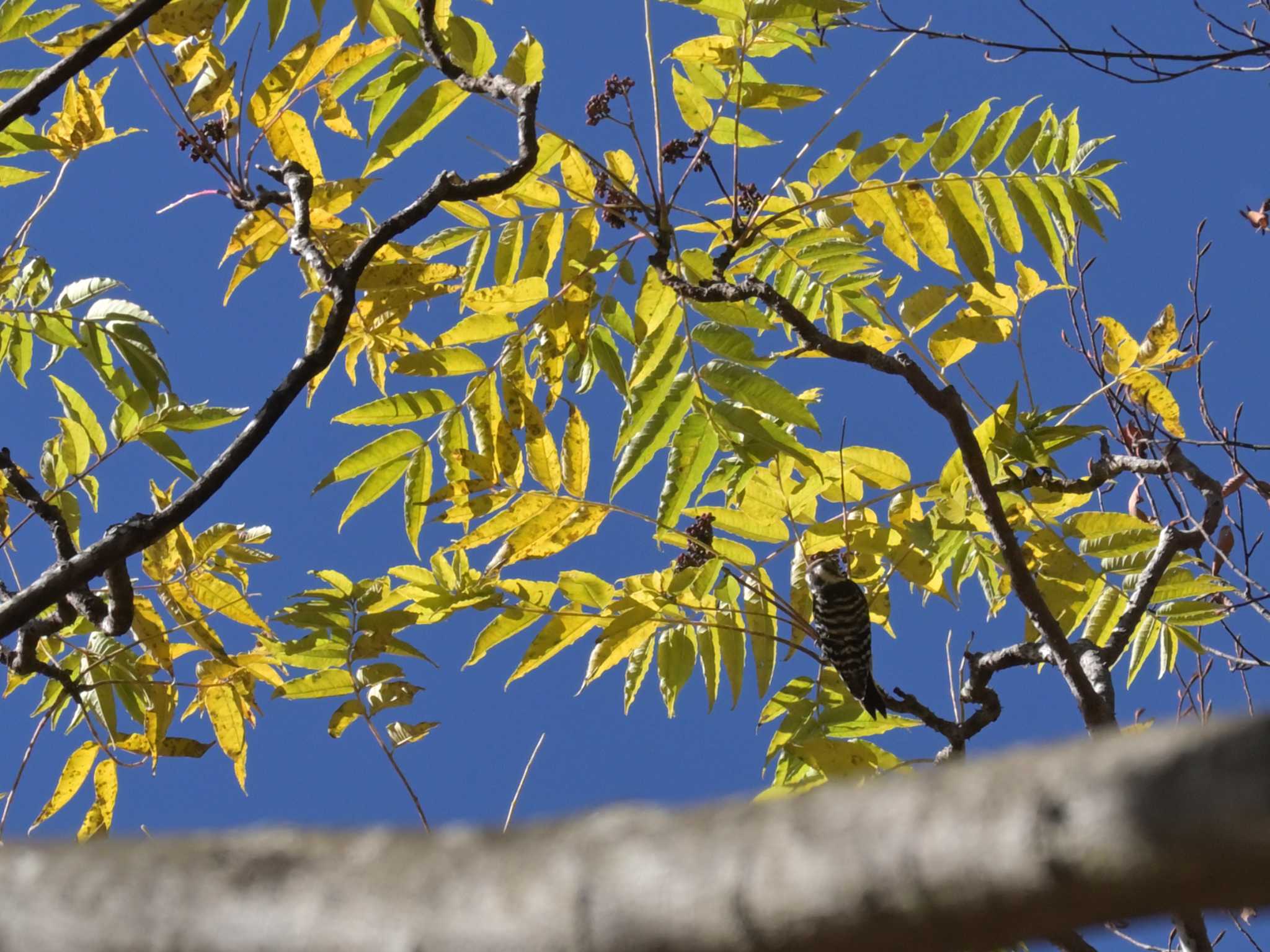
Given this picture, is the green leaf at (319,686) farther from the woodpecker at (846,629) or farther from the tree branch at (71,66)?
the tree branch at (71,66)

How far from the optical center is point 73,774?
3.26m

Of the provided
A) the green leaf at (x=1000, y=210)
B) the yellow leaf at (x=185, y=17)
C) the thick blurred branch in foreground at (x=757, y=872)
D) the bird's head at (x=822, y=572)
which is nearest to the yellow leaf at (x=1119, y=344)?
the green leaf at (x=1000, y=210)

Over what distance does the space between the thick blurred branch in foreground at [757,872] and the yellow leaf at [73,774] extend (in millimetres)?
2873

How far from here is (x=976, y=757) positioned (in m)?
0.59

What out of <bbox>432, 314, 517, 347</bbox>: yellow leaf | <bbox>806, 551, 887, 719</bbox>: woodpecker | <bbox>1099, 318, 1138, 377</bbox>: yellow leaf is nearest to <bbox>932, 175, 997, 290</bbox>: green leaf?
<bbox>1099, 318, 1138, 377</bbox>: yellow leaf

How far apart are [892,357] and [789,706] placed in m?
1.13

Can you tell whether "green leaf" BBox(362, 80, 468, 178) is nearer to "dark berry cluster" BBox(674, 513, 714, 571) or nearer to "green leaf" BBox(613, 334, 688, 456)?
"green leaf" BBox(613, 334, 688, 456)

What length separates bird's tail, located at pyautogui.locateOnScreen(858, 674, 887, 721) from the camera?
3.06 metres

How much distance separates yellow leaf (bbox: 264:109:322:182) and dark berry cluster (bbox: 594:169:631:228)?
783mm

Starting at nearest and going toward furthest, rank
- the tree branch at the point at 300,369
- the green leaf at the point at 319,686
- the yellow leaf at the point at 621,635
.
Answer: the tree branch at the point at 300,369
the yellow leaf at the point at 621,635
the green leaf at the point at 319,686

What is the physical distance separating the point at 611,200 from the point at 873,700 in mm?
1493

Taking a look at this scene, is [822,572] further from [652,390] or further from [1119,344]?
[1119,344]

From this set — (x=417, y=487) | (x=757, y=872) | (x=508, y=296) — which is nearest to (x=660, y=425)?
(x=508, y=296)

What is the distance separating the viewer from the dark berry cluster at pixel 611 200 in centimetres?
315
